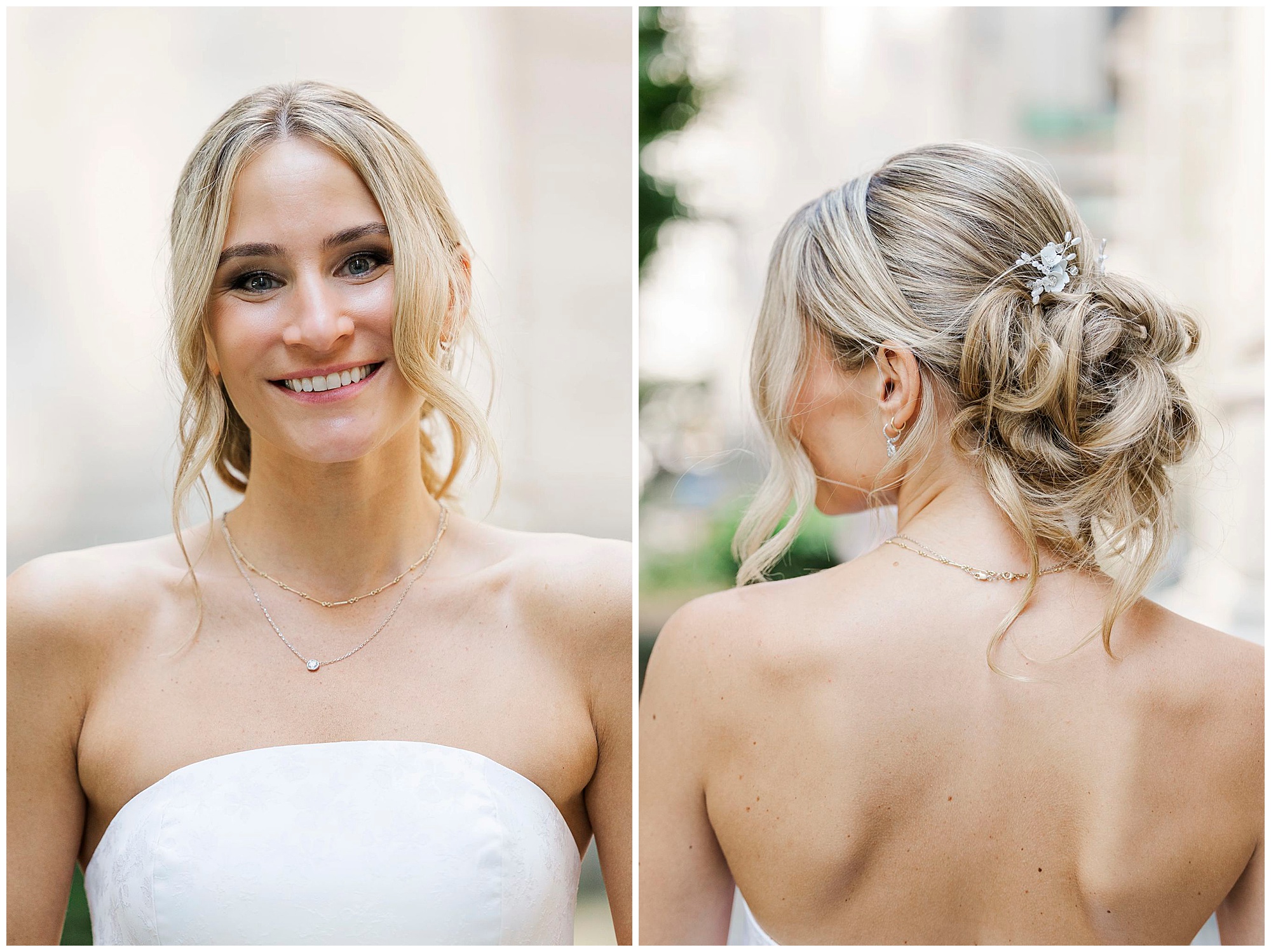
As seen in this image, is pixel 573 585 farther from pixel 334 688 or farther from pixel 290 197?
pixel 290 197

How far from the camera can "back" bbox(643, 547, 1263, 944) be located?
1.45 m

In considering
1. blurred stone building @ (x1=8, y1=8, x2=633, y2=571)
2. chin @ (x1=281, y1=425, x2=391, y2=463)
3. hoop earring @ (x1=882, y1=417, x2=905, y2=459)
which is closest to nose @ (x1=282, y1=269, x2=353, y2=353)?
chin @ (x1=281, y1=425, x2=391, y2=463)

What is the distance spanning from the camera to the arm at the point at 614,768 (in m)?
1.80

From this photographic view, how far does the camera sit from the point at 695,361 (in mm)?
2615

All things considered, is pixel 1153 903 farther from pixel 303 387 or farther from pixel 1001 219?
pixel 303 387

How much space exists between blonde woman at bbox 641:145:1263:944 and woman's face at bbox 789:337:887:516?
0.05ft

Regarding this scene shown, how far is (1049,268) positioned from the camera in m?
1.53

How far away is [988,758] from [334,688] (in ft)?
3.66

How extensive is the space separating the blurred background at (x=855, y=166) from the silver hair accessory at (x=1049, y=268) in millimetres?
965

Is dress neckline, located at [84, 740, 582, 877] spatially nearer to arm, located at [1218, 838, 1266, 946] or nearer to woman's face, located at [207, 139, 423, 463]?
woman's face, located at [207, 139, 423, 463]

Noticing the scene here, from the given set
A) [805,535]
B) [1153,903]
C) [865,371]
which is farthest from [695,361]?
[1153,903]

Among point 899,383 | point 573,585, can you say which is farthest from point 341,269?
point 899,383

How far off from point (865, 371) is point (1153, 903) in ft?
3.07

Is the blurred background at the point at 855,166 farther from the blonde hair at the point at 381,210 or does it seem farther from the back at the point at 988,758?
the back at the point at 988,758
